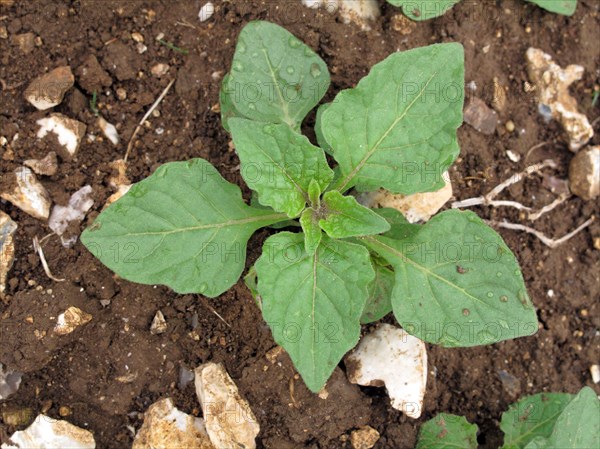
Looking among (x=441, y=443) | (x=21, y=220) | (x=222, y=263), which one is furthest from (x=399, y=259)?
(x=21, y=220)

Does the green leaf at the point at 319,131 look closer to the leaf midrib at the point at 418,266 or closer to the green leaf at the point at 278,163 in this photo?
the green leaf at the point at 278,163

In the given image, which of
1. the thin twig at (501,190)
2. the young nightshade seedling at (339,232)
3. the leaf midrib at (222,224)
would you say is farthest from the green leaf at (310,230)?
the thin twig at (501,190)

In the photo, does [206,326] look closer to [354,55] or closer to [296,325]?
[296,325]

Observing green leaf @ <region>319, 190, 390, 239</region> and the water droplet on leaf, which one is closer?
green leaf @ <region>319, 190, 390, 239</region>

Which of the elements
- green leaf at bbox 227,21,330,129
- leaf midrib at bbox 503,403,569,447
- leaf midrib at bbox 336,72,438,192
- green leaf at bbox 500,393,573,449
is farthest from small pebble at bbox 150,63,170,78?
leaf midrib at bbox 503,403,569,447

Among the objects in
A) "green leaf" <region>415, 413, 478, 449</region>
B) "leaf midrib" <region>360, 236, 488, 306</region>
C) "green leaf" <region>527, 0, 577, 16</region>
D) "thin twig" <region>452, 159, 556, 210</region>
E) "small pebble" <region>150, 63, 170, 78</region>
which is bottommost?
"green leaf" <region>415, 413, 478, 449</region>

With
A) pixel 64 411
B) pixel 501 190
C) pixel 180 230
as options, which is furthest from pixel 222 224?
pixel 501 190

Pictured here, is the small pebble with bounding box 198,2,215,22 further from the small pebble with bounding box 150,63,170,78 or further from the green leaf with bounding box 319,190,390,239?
the green leaf with bounding box 319,190,390,239
